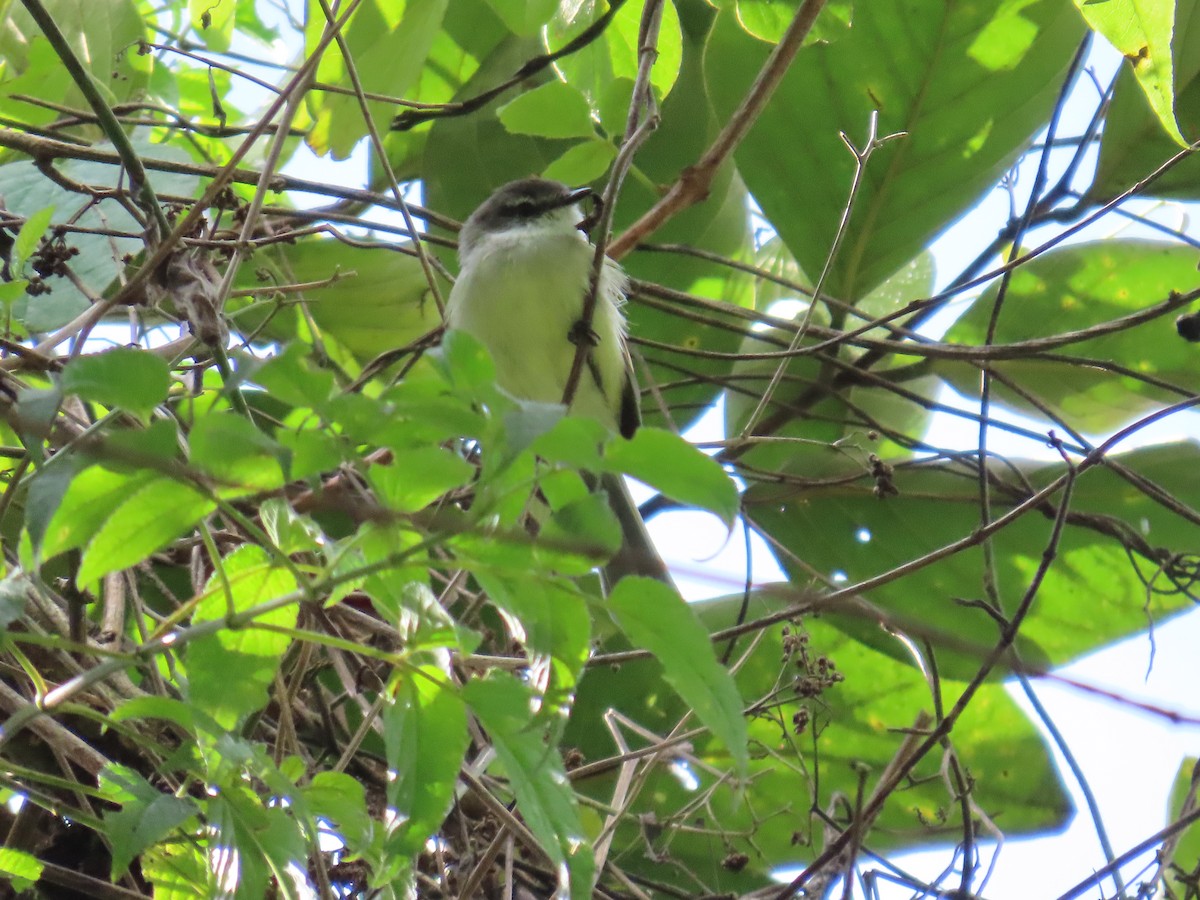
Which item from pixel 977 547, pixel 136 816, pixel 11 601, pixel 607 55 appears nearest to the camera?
pixel 11 601

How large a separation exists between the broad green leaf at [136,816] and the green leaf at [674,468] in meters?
0.67

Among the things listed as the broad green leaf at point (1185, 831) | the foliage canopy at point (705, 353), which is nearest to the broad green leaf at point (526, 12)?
the foliage canopy at point (705, 353)

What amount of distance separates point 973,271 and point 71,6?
2444 mm

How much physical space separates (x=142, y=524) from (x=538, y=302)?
2.63 meters

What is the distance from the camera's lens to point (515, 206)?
3.70m

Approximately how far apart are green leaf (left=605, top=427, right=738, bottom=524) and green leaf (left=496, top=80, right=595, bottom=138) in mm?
1382

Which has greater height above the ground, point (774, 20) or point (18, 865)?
point (774, 20)

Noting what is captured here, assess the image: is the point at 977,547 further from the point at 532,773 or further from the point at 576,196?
the point at 532,773

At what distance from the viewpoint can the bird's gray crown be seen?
358 cm

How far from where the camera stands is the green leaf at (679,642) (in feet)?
3.58

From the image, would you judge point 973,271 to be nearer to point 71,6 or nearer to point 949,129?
point 949,129

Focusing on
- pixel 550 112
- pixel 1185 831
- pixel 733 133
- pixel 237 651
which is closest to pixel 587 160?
pixel 550 112

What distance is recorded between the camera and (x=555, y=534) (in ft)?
3.41

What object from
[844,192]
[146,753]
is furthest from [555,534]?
[844,192]
